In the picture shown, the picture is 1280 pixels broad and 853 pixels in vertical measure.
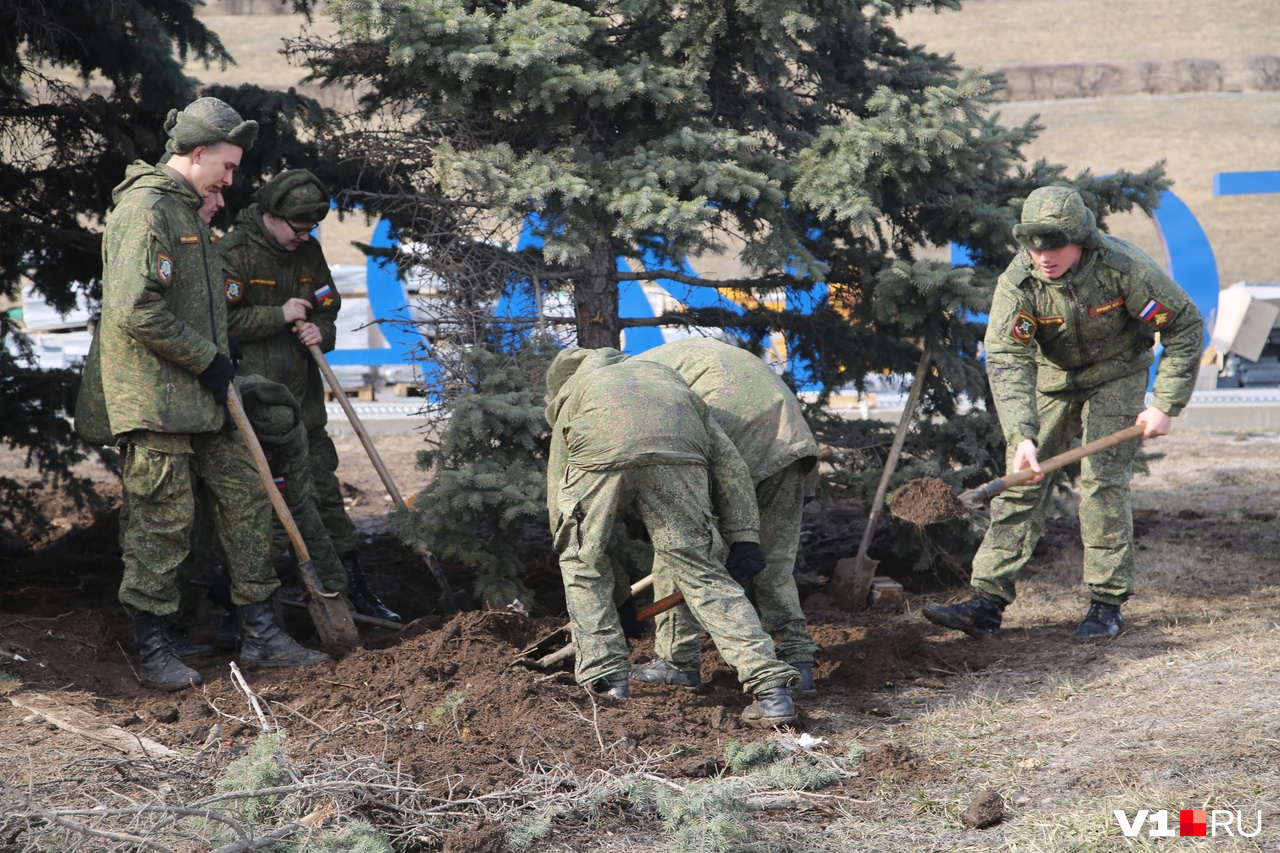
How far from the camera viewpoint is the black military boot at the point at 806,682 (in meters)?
4.84

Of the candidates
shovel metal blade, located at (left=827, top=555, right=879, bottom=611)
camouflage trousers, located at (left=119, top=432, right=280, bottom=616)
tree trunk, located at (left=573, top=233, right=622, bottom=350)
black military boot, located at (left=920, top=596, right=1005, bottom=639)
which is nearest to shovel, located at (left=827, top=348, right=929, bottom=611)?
shovel metal blade, located at (left=827, top=555, right=879, bottom=611)

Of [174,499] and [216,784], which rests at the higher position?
[174,499]

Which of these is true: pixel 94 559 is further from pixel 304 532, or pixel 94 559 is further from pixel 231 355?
pixel 231 355

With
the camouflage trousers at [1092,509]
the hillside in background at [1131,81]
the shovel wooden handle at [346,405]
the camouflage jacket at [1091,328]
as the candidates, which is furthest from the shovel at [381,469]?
the hillside in background at [1131,81]

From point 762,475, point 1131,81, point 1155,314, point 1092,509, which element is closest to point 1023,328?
point 1155,314

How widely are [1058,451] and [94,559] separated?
5.58m

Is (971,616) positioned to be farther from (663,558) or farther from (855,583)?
(663,558)

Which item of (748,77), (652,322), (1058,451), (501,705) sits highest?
(748,77)

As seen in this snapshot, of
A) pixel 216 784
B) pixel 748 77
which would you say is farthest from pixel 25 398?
pixel 748 77

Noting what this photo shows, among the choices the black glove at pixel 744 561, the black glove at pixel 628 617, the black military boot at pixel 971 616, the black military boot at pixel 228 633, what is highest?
the black glove at pixel 744 561

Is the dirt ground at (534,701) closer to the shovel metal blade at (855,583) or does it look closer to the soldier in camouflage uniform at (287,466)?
the shovel metal blade at (855,583)

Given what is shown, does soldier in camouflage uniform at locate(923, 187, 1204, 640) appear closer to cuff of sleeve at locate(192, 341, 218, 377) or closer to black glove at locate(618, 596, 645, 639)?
black glove at locate(618, 596, 645, 639)

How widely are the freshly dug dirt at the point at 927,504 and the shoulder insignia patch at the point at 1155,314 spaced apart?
117 cm

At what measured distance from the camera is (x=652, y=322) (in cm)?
703
